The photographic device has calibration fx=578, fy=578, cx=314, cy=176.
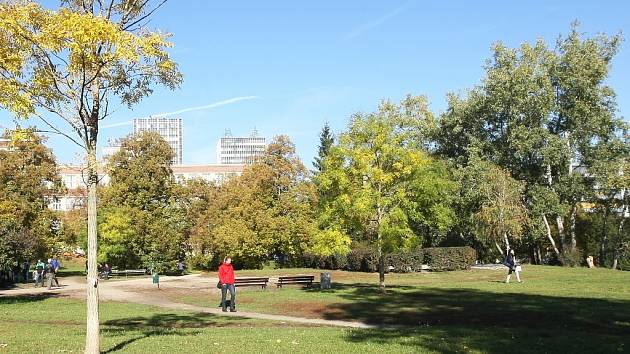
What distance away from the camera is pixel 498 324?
50.5ft

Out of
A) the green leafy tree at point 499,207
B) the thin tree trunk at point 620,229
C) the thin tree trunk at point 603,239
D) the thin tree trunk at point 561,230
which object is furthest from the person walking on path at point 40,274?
the thin tree trunk at point 603,239

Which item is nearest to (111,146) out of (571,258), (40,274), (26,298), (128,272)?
(26,298)

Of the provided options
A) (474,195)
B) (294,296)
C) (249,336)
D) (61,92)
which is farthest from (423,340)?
(474,195)

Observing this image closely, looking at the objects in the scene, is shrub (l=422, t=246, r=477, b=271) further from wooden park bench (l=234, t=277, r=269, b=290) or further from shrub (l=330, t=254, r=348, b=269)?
wooden park bench (l=234, t=277, r=269, b=290)

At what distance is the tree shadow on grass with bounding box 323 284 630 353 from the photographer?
11.7 m

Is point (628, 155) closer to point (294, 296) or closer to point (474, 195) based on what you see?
point (474, 195)

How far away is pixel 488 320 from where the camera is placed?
16.3 metres

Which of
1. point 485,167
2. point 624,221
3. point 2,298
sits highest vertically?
point 485,167

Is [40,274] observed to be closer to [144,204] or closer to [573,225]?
[144,204]

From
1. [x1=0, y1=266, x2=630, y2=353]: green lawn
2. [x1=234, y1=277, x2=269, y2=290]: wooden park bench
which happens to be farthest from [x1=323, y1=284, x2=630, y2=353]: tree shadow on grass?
[x1=234, y1=277, x2=269, y2=290]: wooden park bench

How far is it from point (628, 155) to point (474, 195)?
1266 cm

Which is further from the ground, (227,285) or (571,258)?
(227,285)

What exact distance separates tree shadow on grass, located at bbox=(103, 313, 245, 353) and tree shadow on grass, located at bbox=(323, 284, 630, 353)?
3721 mm

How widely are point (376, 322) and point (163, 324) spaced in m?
6.23
